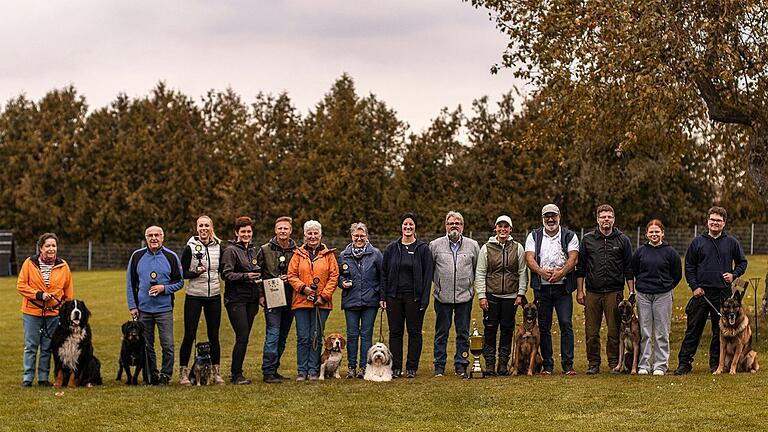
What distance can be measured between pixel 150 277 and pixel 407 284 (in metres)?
2.87

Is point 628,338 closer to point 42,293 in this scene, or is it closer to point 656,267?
point 656,267

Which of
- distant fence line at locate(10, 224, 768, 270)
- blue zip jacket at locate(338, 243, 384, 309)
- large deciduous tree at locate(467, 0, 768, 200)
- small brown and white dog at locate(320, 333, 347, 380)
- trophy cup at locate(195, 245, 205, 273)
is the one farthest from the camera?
distant fence line at locate(10, 224, 768, 270)

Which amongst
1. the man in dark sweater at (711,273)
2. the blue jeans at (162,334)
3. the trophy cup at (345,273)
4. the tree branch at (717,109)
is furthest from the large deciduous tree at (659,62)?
the blue jeans at (162,334)

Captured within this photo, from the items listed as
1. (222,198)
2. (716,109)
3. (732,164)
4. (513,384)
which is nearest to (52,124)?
(222,198)

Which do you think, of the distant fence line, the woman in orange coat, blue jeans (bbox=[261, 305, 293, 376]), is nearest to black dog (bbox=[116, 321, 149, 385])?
blue jeans (bbox=[261, 305, 293, 376])

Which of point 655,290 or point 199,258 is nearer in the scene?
point 199,258

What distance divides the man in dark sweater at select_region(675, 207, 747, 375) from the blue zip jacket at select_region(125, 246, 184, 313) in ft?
19.1

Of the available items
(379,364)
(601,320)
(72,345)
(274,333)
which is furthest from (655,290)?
(72,345)

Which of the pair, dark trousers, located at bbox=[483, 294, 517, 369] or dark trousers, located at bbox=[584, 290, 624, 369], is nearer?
dark trousers, located at bbox=[584, 290, 624, 369]

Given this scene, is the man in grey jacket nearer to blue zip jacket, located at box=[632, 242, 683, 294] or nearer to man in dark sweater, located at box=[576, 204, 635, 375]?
man in dark sweater, located at box=[576, 204, 635, 375]

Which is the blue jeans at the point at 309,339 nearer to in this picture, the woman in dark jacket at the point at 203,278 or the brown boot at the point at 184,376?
the woman in dark jacket at the point at 203,278

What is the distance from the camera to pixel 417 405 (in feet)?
34.1

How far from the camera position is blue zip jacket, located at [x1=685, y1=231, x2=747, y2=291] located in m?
12.0

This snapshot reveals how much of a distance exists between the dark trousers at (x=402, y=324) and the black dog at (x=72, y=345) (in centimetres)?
340
